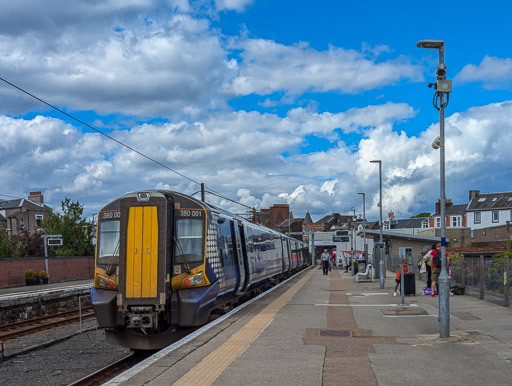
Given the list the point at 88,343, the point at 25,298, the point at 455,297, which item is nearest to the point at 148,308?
the point at 88,343

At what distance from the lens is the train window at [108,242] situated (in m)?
11.4

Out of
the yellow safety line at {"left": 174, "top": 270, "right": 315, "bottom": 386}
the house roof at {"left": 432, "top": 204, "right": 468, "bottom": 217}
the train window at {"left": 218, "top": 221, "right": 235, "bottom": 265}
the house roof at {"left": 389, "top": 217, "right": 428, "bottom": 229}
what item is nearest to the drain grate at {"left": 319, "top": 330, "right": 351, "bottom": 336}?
the yellow safety line at {"left": 174, "top": 270, "right": 315, "bottom": 386}

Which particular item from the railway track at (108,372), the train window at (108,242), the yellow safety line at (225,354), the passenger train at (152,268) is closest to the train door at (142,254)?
the passenger train at (152,268)

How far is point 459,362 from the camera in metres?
8.11

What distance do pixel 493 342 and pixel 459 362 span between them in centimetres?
190

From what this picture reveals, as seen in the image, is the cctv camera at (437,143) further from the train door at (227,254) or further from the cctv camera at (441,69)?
the train door at (227,254)

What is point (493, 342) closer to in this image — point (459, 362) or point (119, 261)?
point (459, 362)

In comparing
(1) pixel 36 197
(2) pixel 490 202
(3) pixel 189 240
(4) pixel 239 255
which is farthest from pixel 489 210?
(3) pixel 189 240

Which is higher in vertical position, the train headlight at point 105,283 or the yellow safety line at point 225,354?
the train headlight at point 105,283

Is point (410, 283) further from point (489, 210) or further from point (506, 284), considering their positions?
point (489, 210)

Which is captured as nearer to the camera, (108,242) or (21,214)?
(108,242)

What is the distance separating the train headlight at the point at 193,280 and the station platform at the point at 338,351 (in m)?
0.90

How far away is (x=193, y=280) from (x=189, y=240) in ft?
2.73

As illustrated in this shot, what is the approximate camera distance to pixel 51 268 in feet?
141
